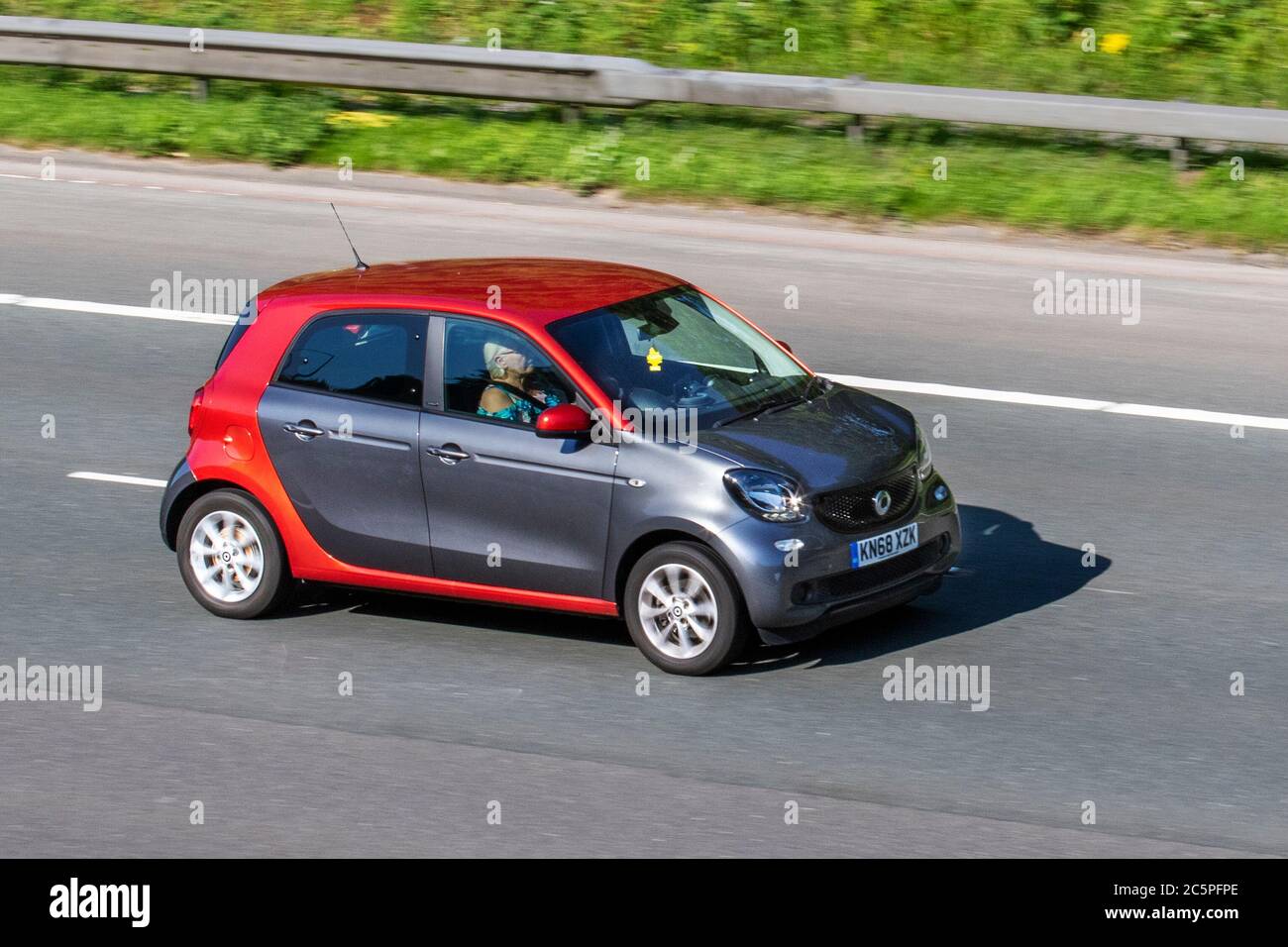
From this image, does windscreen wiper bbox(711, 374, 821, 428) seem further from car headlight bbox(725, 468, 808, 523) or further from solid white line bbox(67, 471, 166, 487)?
solid white line bbox(67, 471, 166, 487)

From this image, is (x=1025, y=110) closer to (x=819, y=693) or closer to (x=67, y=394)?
(x=67, y=394)

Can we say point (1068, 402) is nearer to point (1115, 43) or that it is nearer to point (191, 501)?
point (191, 501)

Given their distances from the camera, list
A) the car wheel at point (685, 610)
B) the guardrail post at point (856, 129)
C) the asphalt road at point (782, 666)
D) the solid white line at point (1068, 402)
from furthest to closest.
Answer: the guardrail post at point (856, 129)
the solid white line at point (1068, 402)
the car wheel at point (685, 610)
the asphalt road at point (782, 666)

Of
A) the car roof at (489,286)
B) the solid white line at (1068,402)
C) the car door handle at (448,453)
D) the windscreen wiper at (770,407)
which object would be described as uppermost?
the car roof at (489,286)

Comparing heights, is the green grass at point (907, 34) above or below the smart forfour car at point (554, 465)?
above

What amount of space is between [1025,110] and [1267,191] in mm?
2154

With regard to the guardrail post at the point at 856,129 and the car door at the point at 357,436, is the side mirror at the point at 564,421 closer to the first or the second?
the car door at the point at 357,436

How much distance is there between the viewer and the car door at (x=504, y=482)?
27.6ft

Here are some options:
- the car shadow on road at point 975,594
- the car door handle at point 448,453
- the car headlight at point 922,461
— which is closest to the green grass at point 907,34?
the car shadow on road at point 975,594

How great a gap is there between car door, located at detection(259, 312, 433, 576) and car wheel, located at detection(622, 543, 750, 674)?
113 cm

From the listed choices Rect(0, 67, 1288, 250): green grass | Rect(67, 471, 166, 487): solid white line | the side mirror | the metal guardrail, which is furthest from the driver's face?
the metal guardrail

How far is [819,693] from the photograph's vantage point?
8.12 metres

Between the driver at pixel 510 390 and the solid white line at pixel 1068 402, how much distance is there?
3609 mm

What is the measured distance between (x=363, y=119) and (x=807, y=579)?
459 inches
